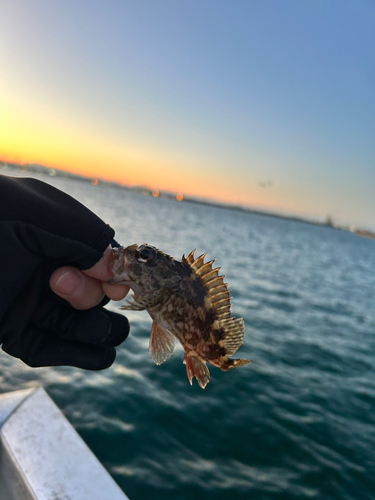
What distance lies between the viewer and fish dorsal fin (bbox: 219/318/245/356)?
11.3ft

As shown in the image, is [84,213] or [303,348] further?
[303,348]

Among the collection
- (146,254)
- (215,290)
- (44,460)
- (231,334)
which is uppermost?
(146,254)

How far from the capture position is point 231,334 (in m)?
3.45

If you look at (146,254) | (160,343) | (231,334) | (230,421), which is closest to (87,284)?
(146,254)

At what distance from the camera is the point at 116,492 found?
13.3 ft

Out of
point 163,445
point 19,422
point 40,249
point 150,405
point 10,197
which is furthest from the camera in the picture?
point 150,405

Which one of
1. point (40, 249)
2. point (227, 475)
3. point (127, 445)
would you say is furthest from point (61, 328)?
point (227, 475)

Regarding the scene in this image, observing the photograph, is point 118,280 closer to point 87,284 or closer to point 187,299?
point 87,284

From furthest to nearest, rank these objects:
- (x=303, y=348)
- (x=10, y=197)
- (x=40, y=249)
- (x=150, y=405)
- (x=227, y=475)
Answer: (x=303, y=348), (x=150, y=405), (x=227, y=475), (x=40, y=249), (x=10, y=197)

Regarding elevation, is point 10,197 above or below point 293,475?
above

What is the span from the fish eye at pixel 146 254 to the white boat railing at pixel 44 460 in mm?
2884

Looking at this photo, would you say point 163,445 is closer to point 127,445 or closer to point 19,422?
point 127,445

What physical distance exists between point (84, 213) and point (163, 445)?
6570 mm

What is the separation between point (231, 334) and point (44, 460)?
10.1 ft
